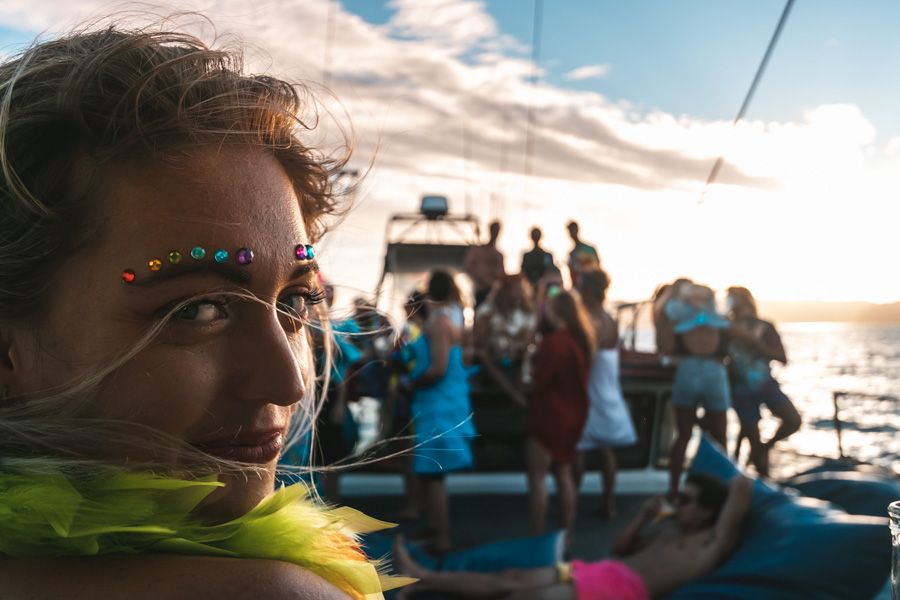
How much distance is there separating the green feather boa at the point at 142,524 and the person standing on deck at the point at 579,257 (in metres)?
4.75

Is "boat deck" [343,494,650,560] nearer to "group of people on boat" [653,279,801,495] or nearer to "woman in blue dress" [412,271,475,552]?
"group of people on boat" [653,279,801,495]

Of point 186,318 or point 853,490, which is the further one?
point 853,490

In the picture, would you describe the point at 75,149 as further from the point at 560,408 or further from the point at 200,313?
the point at 560,408

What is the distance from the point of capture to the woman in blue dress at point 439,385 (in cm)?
420

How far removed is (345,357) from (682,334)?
2.32m

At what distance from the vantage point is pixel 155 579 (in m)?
0.58

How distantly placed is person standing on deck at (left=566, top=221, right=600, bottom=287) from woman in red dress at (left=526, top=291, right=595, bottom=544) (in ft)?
2.90

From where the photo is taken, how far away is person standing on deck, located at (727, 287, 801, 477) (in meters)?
5.05

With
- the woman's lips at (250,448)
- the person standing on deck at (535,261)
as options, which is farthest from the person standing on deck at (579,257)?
the woman's lips at (250,448)

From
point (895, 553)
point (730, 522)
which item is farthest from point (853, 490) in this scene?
point (895, 553)

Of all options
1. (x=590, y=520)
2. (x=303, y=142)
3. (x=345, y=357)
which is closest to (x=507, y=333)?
(x=590, y=520)

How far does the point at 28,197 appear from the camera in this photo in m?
0.71

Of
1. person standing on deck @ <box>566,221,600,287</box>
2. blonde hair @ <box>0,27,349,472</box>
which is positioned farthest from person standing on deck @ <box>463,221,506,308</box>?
blonde hair @ <box>0,27,349,472</box>

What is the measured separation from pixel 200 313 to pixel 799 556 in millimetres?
2768
